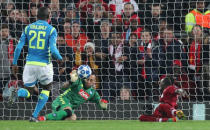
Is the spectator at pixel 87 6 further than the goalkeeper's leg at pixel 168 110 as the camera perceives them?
Yes

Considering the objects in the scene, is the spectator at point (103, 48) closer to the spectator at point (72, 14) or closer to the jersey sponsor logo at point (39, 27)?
the spectator at point (72, 14)

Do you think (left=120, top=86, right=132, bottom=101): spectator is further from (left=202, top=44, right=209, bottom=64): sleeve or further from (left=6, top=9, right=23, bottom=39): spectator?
(left=6, top=9, right=23, bottom=39): spectator

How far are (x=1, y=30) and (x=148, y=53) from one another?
11.3 ft

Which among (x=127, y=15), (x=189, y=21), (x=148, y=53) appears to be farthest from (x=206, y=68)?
(x=127, y=15)

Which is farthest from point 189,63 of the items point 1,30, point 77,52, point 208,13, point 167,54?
point 1,30

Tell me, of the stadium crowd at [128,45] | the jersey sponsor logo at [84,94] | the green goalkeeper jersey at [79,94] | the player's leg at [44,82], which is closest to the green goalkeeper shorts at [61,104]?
the green goalkeeper jersey at [79,94]

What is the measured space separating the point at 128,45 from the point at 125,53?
199 mm

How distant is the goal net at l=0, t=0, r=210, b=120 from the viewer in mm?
11297

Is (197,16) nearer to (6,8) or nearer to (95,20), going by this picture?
(95,20)

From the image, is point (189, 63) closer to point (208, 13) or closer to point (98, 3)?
point (208, 13)

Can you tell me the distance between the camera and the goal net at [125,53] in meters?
11.3

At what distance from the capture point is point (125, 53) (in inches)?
467

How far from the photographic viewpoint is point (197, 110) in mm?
11055

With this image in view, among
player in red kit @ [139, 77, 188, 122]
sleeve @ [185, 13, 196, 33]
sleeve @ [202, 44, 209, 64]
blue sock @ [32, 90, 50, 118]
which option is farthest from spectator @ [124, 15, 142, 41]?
blue sock @ [32, 90, 50, 118]
